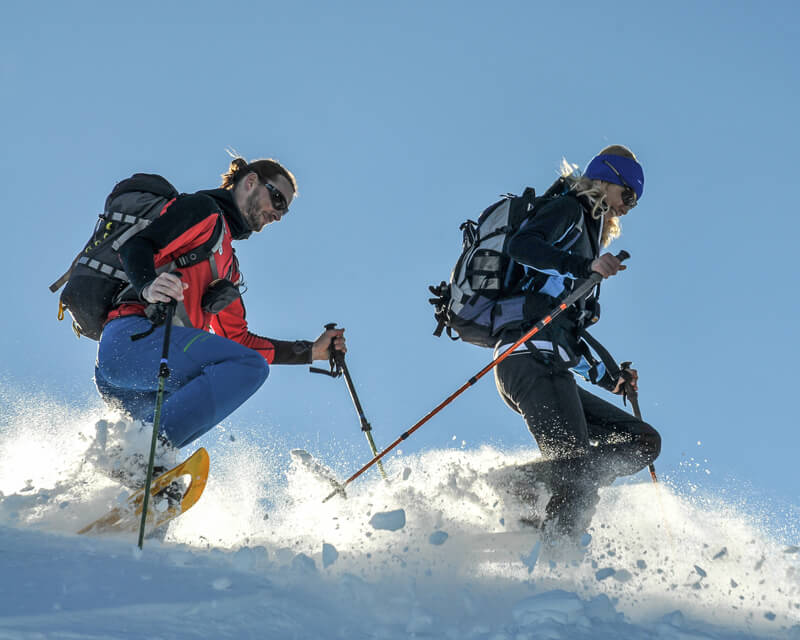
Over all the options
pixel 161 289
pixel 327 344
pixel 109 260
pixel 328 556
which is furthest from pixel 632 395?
pixel 109 260

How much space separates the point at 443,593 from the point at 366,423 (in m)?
4.68

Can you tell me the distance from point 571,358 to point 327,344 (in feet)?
7.95

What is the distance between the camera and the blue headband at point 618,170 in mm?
5363

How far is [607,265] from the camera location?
4.86 meters

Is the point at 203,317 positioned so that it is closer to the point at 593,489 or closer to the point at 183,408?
the point at 183,408

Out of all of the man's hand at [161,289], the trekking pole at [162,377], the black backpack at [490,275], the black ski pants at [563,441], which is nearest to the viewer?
the trekking pole at [162,377]

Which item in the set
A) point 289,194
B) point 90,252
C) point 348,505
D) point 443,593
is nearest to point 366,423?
point 348,505

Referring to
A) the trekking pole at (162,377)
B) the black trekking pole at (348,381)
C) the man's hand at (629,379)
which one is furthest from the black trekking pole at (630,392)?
the trekking pole at (162,377)

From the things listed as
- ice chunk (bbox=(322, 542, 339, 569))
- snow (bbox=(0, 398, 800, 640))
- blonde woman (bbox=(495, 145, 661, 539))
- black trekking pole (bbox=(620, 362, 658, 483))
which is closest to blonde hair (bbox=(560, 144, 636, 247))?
blonde woman (bbox=(495, 145, 661, 539))

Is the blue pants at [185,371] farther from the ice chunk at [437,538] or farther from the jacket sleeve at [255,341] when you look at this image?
the ice chunk at [437,538]

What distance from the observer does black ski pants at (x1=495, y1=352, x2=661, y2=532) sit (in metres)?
4.63

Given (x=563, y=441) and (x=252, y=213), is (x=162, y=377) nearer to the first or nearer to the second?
(x=252, y=213)

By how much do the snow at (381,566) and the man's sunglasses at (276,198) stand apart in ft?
6.64

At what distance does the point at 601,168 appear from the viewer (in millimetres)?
5406
